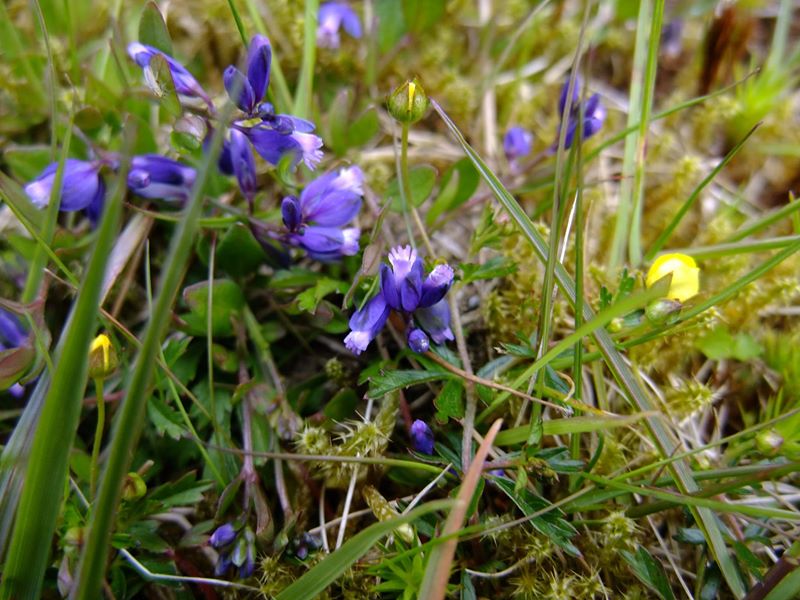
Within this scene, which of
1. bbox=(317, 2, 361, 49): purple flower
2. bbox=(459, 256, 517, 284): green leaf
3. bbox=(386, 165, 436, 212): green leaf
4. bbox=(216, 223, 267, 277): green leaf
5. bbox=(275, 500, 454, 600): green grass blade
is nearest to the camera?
bbox=(275, 500, 454, 600): green grass blade

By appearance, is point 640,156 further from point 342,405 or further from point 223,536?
point 223,536

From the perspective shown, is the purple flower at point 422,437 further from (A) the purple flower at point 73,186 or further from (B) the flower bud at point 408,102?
(A) the purple flower at point 73,186

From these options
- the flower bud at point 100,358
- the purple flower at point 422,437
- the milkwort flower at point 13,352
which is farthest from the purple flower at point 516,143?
the milkwort flower at point 13,352

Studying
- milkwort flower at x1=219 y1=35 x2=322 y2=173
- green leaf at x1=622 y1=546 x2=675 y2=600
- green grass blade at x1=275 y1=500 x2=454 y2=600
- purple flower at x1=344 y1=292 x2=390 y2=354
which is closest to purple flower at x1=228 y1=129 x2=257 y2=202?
milkwort flower at x1=219 y1=35 x2=322 y2=173

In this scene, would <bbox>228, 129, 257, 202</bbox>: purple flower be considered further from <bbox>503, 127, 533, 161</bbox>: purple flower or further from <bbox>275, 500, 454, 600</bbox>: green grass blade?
<bbox>275, 500, 454, 600</bbox>: green grass blade

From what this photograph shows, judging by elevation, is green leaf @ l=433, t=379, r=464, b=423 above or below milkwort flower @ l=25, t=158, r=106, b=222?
below

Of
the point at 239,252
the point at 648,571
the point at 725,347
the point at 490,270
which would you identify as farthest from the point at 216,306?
the point at 725,347
